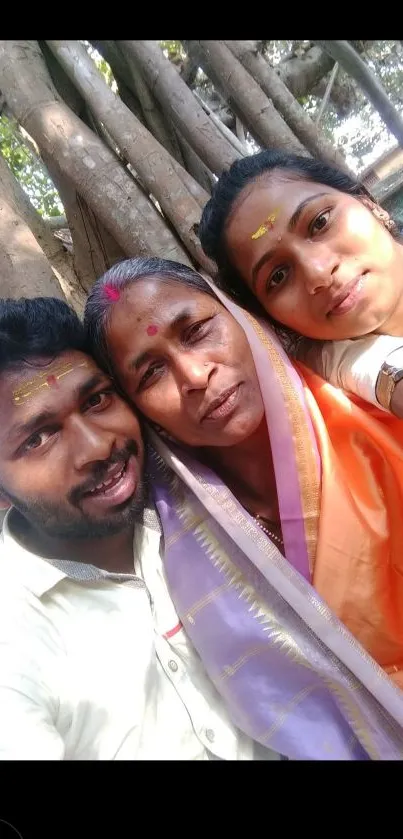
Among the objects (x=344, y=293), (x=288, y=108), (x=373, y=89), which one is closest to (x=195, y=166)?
(x=288, y=108)

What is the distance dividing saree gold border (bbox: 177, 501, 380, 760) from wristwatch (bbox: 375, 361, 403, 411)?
0.35m

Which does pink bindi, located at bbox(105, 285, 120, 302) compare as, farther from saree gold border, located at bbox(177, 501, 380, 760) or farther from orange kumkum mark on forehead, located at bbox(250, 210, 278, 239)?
saree gold border, located at bbox(177, 501, 380, 760)

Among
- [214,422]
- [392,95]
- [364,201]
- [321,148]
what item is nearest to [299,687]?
[214,422]

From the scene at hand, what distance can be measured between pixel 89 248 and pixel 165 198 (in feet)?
1.14

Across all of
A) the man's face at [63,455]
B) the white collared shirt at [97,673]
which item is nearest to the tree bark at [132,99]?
the man's face at [63,455]

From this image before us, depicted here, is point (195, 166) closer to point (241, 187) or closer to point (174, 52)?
point (174, 52)

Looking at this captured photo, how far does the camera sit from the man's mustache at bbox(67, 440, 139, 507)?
0.82 m

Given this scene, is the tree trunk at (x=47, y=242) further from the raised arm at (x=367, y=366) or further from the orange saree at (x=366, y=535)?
the orange saree at (x=366, y=535)

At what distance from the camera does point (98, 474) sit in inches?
32.6

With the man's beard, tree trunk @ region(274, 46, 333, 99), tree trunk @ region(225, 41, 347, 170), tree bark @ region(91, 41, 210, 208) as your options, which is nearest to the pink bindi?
the man's beard

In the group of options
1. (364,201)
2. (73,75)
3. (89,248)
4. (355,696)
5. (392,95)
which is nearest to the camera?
(355,696)

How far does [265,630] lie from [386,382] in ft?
1.37
